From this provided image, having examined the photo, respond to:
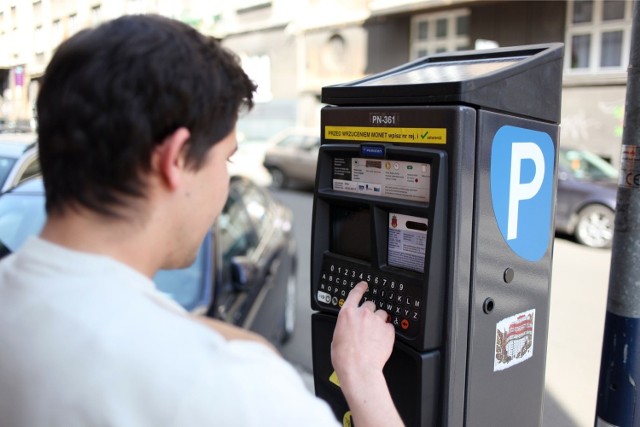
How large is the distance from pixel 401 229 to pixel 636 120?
0.89 metres

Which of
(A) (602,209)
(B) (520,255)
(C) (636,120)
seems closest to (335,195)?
(B) (520,255)

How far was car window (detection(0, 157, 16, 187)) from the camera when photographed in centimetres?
310

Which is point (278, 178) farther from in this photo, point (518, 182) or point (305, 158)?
point (518, 182)

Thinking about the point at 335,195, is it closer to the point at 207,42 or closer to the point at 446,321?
the point at 446,321

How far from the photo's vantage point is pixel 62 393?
76 centimetres

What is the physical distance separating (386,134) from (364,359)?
0.57 meters

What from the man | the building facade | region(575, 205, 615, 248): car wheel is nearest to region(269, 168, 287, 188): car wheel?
the building facade

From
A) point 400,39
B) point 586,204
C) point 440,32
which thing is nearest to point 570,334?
point 586,204

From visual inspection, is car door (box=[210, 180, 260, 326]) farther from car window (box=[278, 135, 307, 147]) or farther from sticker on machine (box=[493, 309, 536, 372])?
car window (box=[278, 135, 307, 147])

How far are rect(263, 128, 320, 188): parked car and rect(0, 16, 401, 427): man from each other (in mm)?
11293

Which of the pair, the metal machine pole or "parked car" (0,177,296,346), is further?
"parked car" (0,177,296,346)

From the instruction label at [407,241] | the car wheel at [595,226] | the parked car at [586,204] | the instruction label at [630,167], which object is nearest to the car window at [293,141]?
the parked car at [586,204]

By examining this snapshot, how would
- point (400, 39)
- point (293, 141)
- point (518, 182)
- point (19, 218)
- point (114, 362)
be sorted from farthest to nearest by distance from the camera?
1. point (400, 39)
2. point (293, 141)
3. point (19, 218)
4. point (518, 182)
5. point (114, 362)

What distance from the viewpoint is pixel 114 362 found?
0.76 meters
